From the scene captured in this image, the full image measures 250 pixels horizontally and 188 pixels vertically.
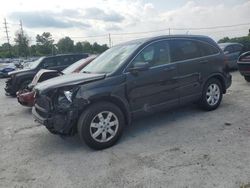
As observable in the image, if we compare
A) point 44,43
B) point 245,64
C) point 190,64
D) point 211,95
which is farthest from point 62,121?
point 44,43

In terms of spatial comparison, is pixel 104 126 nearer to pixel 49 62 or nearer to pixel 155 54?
pixel 155 54

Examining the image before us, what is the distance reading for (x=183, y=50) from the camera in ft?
19.5

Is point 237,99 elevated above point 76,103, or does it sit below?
below

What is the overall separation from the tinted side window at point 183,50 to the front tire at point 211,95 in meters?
0.75

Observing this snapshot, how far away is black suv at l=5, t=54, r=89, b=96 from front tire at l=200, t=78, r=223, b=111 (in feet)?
23.4

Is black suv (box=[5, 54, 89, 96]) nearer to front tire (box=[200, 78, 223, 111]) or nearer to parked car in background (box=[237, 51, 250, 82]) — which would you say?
parked car in background (box=[237, 51, 250, 82])

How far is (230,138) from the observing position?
4.75 metres

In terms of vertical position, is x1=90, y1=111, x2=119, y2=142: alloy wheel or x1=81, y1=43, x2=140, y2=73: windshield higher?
x1=81, y1=43, x2=140, y2=73: windshield

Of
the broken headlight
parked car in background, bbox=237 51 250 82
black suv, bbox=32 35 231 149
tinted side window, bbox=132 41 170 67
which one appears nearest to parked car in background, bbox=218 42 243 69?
parked car in background, bbox=237 51 250 82

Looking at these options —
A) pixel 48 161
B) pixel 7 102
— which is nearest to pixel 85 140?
pixel 48 161

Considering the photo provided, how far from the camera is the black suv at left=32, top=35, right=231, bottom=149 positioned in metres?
4.57

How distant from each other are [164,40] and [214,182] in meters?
3.15

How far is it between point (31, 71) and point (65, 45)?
65608 millimetres

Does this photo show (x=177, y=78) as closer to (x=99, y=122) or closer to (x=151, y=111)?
(x=151, y=111)
